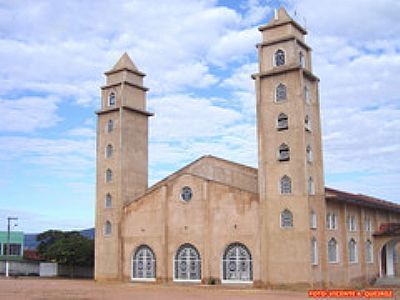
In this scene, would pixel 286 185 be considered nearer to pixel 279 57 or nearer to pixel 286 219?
pixel 286 219

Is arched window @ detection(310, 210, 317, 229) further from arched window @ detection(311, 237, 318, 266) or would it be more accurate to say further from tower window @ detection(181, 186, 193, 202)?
tower window @ detection(181, 186, 193, 202)

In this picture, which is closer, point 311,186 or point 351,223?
point 311,186

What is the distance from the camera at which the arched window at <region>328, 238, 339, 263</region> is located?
34781 millimetres

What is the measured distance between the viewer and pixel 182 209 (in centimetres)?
3794

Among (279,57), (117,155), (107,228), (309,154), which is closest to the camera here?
(309,154)

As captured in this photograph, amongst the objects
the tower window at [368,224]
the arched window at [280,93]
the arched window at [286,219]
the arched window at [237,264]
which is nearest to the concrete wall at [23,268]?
the arched window at [237,264]

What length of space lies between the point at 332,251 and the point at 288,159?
266 inches

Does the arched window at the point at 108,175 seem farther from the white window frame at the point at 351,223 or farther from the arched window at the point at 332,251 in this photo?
the white window frame at the point at 351,223

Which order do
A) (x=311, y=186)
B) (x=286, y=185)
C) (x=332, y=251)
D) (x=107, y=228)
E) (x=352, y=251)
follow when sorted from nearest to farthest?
(x=286, y=185), (x=311, y=186), (x=332, y=251), (x=352, y=251), (x=107, y=228)

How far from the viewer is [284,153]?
3412cm

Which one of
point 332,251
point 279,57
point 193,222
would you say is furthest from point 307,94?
point 193,222

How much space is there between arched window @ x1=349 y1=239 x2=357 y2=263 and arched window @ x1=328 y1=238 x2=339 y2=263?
7.70ft

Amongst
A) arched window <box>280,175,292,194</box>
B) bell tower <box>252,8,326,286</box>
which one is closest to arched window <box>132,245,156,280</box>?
bell tower <box>252,8,326,286</box>

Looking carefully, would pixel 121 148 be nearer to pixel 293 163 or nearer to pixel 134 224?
pixel 134 224
